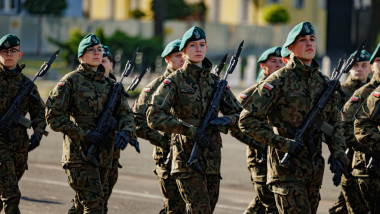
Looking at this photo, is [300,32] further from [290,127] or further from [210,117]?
[210,117]

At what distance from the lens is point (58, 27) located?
1464 inches

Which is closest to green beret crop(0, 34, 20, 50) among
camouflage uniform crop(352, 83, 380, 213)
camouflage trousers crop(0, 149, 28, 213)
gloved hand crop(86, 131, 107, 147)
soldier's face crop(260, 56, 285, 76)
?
camouflage trousers crop(0, 149, 28, 213)

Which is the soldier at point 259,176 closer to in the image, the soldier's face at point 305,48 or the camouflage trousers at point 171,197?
the camouflage trousers at point 171,197

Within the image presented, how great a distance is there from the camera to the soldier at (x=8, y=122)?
10336 millimetres

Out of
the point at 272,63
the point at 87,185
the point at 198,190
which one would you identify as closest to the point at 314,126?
the point at 198,190

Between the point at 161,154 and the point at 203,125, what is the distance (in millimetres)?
1572

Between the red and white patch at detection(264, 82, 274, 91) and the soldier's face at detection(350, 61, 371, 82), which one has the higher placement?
the red and white patch at detection(264, 82, 274, 91)

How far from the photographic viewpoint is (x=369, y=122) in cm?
885

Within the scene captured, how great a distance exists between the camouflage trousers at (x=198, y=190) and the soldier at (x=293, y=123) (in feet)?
2.11

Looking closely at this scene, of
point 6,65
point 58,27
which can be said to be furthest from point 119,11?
point 6,65

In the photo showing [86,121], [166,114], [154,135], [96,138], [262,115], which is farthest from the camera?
[154,135]

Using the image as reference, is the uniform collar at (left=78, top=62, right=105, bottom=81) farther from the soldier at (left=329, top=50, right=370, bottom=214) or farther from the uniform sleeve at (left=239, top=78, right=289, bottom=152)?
the soldier at (left=329, top=50, right=370, bottom=214)

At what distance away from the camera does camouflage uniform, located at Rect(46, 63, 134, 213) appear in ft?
30.5

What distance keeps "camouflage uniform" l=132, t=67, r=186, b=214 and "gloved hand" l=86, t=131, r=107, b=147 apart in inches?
29.9
